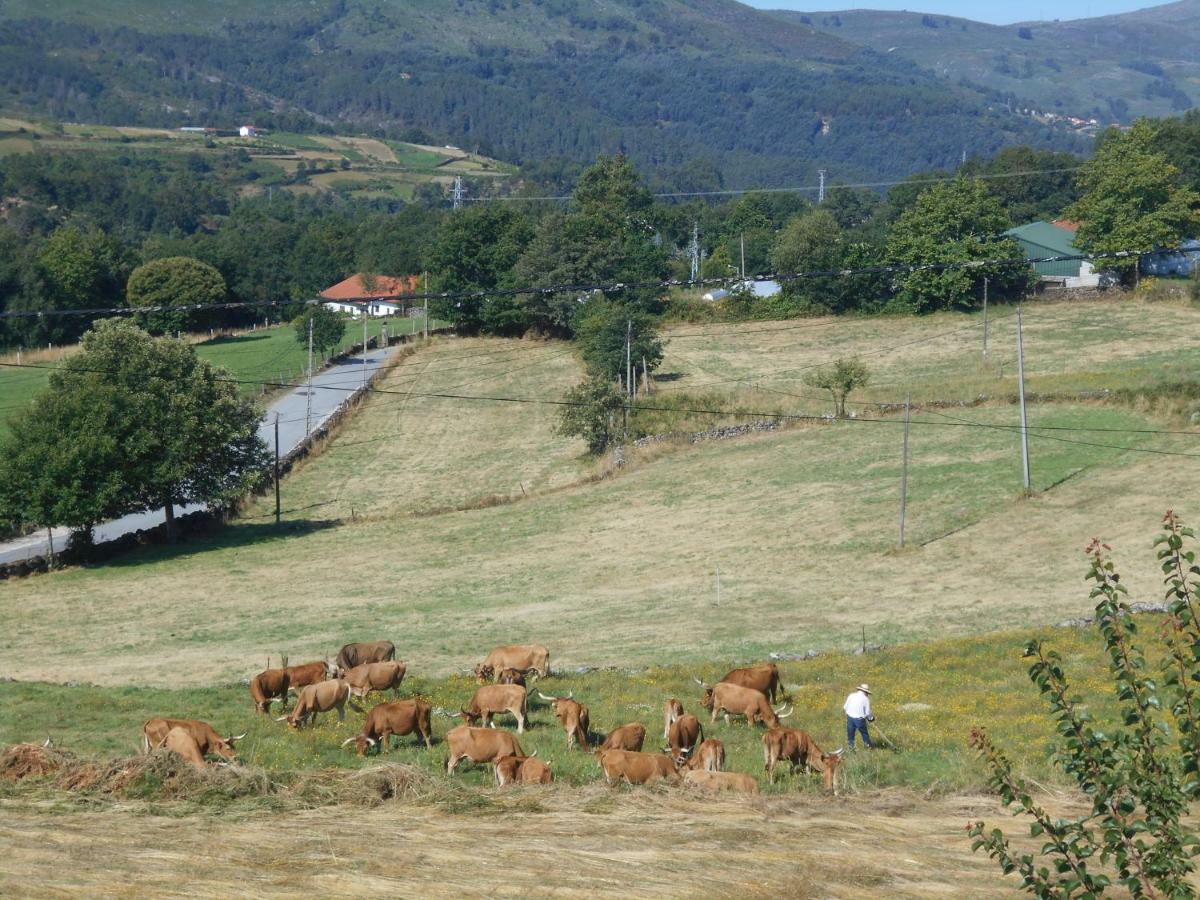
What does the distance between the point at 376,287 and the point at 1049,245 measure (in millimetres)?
60474

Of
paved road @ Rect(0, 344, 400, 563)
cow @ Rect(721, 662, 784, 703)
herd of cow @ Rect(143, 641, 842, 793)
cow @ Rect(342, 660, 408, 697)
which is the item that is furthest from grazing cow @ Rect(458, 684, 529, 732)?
paved road @ Rect(0, 344, 400, 563)

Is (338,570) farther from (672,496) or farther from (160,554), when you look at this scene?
(672,496)

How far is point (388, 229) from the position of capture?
172250 mm

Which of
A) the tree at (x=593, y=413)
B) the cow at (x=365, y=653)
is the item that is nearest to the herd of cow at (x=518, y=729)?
the cow at (x=365, y=653)

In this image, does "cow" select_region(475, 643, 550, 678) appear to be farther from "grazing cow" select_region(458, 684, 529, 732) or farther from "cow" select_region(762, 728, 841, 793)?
"cow" select_region(762, 728, 841, 793)

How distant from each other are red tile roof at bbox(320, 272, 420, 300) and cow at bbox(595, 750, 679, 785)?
104743 millimetres

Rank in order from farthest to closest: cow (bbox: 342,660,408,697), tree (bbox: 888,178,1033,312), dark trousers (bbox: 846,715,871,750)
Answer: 1. tree (bbox: 888,178,1033,312)
2. cow (bbox: 342,660,408,697)
3. dark trousers (bbox: 846,715,871,750)

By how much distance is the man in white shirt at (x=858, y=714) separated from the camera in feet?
73.7

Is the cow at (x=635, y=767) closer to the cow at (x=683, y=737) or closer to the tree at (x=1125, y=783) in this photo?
the cow at (x=683, y=737)

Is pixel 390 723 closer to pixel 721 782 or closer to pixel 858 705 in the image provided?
pixel 721 782

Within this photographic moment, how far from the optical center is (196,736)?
21344mm

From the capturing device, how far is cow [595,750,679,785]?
20.2 meters

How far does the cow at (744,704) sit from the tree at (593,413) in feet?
130

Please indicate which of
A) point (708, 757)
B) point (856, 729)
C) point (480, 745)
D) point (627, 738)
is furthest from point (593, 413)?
point (708, 757)
